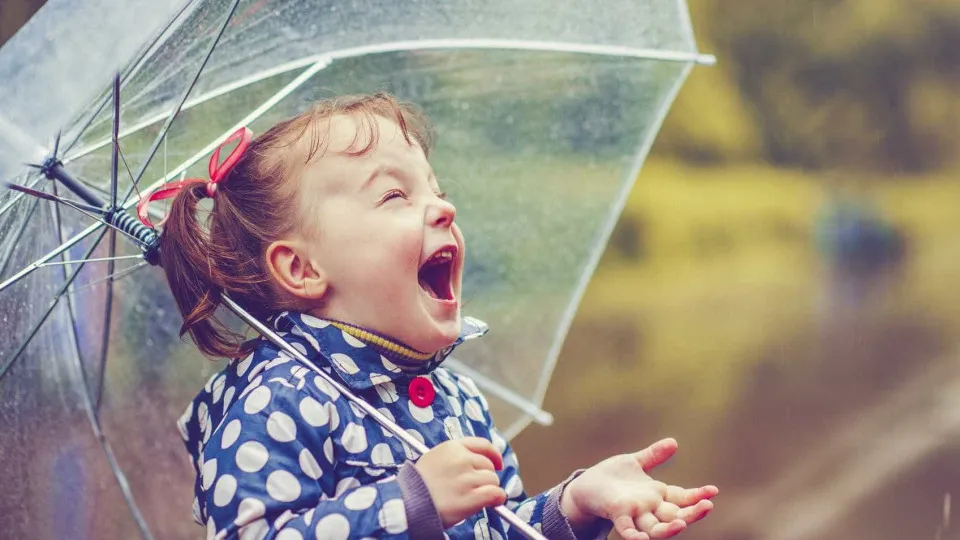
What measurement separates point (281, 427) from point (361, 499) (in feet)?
0.31

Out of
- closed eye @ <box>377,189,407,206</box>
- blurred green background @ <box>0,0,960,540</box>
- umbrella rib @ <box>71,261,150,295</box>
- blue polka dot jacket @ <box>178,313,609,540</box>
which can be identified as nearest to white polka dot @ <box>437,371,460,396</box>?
blue polka dot jacket @ <box>178,313,609,540</box>

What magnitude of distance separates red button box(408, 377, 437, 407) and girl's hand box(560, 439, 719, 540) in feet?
0.55

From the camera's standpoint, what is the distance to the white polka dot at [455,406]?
1035 millimetres

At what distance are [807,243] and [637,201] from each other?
1.14ft

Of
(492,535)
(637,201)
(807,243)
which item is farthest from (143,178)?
(807,243)

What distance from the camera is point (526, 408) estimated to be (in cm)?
140

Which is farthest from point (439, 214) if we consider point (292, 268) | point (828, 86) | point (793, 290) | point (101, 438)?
point (828, 86)

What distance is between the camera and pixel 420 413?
98 centimetres

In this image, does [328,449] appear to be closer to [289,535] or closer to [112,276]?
[289,535]

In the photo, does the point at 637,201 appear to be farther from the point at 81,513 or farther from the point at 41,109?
the point at 41,109

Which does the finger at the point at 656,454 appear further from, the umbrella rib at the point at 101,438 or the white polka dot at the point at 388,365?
the umbrella rib at the point at 101,438

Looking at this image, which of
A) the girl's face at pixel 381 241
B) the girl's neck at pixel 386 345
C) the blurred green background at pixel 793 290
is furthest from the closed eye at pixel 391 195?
the blurred green background at pixel 793 290

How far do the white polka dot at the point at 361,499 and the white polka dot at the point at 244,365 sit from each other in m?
0.20

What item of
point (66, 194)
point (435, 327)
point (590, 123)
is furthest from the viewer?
point (590, 123)
